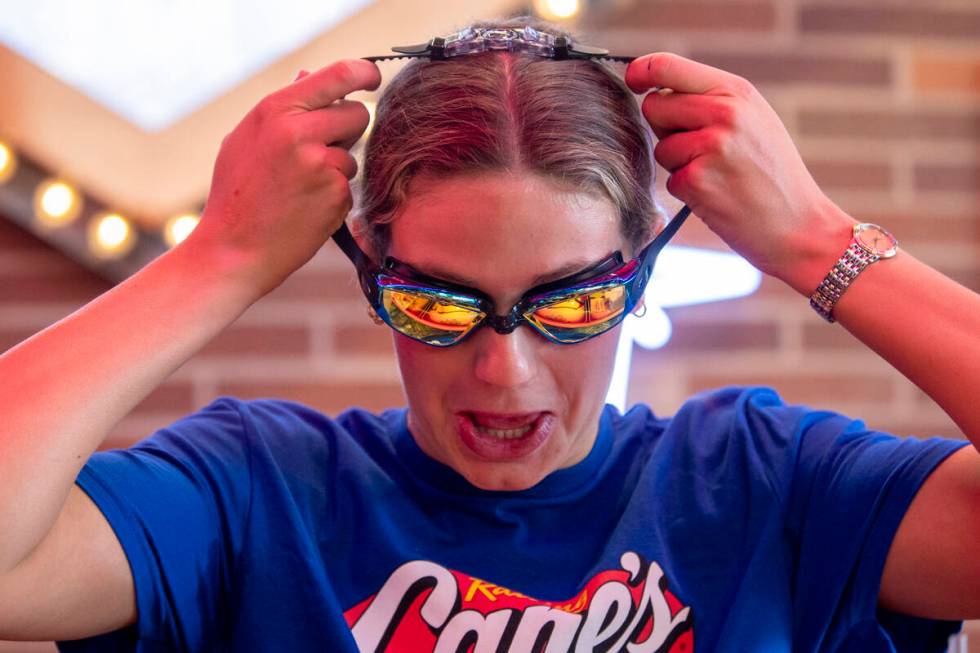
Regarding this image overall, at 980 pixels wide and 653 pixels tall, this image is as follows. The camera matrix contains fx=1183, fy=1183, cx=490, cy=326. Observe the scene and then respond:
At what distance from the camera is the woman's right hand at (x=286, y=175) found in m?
1.19

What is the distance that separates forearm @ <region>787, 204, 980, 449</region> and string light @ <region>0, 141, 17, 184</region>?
1330mm

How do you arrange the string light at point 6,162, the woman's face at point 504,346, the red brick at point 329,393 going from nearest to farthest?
the woman's face at point 504,346 → the string light at point 6,162 → the red brick at point 329,393

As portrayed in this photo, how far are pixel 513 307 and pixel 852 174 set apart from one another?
136 cm

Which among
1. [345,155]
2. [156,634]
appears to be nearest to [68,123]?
[345,155]

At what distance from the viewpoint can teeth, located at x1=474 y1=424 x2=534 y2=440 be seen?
4.00 ft

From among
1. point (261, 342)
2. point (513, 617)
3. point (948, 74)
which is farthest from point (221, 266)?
point (948, 74)

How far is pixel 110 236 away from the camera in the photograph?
6.48 ft

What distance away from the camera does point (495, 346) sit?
1.16 m

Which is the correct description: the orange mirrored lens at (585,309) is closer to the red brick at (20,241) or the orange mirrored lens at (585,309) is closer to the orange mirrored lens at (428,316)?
the orange mirrored lens at (428,316)

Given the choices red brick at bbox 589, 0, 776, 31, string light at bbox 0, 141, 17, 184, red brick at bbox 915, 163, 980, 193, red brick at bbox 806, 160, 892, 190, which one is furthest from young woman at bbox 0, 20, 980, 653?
red brick at bbox 915, 163, 980, 193

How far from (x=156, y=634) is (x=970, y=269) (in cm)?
177

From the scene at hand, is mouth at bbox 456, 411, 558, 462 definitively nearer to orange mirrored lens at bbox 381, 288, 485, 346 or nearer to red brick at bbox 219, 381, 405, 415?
orange mirrored lens at bbox 381, 288, 485, 346

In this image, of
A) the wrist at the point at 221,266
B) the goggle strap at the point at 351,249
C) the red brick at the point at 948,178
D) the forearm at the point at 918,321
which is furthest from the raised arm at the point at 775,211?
the red brick at the point at 948,178

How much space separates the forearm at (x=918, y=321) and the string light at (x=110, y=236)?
1.20 meters
